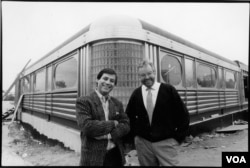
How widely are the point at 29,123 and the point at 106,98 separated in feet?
13.4

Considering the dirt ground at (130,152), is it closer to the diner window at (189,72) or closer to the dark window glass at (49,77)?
the dark window glass at (49,77)

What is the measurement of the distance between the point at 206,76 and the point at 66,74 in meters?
2.79

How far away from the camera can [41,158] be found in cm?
261

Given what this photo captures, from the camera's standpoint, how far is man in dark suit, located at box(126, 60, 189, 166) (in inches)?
53.6

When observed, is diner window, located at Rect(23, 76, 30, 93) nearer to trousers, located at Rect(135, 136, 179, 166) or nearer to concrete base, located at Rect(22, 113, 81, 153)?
concrete base, located at Rect(22, 113, 81, 153)

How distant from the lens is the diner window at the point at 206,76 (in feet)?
10.2

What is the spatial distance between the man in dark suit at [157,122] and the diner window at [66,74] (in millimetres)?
1269

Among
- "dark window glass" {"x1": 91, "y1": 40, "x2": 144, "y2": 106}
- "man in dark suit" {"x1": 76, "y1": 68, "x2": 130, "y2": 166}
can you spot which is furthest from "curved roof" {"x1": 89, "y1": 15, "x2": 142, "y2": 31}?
"man in dark suit" {"x1": 76, "y1": 68, "x2": 130, "y2": 166}

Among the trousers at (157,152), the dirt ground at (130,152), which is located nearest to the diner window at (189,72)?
the dirt ground at (130,152)

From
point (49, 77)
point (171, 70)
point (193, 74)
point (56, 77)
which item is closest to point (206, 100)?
point (193, 74)

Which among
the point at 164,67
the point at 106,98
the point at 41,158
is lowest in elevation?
the point at 41,158

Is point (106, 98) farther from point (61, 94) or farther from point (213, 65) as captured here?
point (213, 65)

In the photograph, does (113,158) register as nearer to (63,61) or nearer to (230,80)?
(63,61)

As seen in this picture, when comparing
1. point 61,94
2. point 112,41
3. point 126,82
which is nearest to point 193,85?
point 126,82
